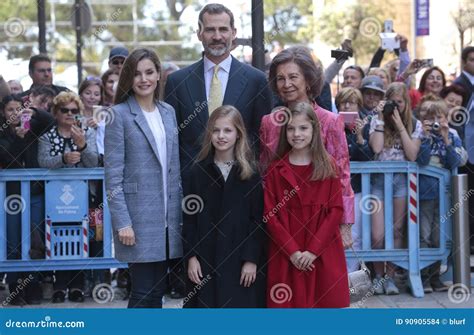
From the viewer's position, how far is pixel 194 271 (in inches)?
244

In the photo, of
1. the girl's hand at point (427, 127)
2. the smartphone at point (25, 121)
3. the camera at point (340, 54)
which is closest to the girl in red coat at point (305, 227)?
the girl's hand at point (427, 127)

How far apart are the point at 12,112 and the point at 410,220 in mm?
3545

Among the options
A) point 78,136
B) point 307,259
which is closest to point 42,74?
point 78,136

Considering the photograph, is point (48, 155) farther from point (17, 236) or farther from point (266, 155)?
point (266, 155)

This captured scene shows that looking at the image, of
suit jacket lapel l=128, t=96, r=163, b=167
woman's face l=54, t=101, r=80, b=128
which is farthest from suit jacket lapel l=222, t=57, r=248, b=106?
woman's face l=54, t=101, r=80, b=128

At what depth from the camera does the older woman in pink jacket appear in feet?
21.1

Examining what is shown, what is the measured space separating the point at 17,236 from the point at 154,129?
344 centimetres

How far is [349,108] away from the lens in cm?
993

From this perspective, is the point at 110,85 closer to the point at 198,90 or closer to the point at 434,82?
the point at 434,82

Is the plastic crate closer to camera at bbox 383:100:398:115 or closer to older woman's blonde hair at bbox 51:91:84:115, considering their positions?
older woman's blonde hair at bbox 51:91:84:115

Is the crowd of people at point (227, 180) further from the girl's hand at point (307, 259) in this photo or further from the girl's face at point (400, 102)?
the girl's face at point (400, 102)

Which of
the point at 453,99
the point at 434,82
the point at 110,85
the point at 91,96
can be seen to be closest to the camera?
the point at 91,96

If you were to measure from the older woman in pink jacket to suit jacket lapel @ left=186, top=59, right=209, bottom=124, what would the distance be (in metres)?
0.41

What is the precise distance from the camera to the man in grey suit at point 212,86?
263 inches
